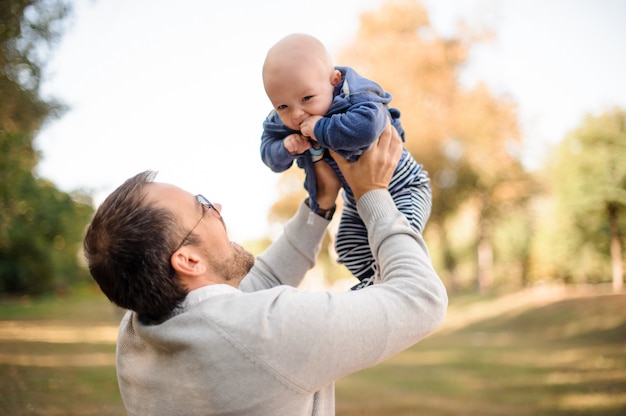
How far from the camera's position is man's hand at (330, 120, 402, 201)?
136cm

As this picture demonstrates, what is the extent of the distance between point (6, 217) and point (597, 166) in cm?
642

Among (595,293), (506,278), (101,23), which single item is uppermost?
(101,23)

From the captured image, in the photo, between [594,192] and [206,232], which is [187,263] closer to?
[206,232]

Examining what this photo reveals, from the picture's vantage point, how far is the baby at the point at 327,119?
1.45m

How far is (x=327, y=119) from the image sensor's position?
1.45 m

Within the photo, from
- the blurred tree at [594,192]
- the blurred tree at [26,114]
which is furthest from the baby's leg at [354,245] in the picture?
the blurred tree at [594,192]

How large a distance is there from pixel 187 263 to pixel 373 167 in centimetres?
53

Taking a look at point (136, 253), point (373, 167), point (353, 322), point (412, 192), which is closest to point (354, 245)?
point (412, 192)

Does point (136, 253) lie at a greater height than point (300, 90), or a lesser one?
lesser

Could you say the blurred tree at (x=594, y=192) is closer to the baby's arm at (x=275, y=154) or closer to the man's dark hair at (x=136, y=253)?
the baby's arm at (x=275, y=154)

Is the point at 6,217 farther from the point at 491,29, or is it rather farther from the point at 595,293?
the point at 491,29

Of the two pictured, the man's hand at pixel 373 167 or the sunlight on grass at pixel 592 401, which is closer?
the man's hand at pixel 373 167

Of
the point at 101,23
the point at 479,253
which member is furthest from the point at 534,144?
the point at 101,23

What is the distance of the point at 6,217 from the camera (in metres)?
5.02
